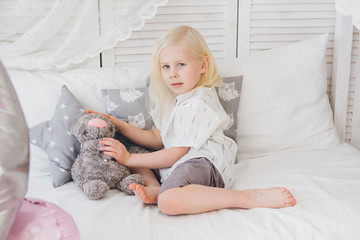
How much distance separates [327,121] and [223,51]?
0.57m

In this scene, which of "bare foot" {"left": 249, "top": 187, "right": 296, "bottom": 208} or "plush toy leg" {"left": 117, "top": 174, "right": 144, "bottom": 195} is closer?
"bare foot" {"left": 249, "top": 187, "right": 296, "bottom": 208}

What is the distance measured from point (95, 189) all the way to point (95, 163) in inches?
4.6

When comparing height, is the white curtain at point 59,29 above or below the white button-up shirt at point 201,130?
above

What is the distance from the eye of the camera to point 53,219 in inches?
23.2

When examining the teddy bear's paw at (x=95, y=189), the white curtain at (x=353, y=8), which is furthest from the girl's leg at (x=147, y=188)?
the white curtain at (x=353, y=8)

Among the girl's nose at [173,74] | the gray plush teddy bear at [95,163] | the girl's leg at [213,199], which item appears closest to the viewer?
the girl's leg at [213,199]

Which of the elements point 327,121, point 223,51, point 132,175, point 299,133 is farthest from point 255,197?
point 223,51

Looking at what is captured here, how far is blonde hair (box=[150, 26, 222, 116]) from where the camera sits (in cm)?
145

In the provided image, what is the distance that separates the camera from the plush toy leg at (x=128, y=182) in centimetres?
132

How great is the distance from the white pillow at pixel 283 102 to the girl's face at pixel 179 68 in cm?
31

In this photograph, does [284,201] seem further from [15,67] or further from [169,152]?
[15,67]

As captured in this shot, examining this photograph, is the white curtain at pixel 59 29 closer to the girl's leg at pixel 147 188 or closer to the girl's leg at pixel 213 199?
the girl's leg at pixel 147 188

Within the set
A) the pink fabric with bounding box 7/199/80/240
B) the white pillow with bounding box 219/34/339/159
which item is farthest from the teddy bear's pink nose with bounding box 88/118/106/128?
the pink fabric with bounding box 7/199/80/240

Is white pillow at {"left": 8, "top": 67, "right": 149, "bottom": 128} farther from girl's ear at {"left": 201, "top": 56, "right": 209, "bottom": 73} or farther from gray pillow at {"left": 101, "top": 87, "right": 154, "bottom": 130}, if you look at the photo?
girl's ear at {"left": 201, "top": 56, "right": 209, "bottom": 73}
